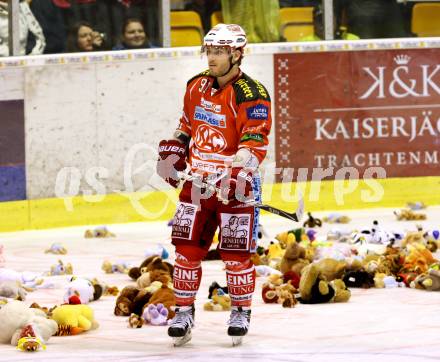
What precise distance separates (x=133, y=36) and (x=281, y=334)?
5.64 metres

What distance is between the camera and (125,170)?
13.0 meters

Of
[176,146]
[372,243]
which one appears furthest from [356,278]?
[176,146]

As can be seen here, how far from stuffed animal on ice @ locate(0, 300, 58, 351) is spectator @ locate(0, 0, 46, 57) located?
5183 millimetres

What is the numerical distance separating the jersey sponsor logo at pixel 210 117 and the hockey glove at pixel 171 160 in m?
0.21

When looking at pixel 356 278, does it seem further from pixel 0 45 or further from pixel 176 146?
pixel 0 45

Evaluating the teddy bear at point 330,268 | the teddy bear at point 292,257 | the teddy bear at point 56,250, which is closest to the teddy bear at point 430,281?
the teddy bear at point 330,268

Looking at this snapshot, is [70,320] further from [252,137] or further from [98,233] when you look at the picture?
[98,233]

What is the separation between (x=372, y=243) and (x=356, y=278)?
1486mm

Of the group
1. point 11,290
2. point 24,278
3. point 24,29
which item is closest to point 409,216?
point 24,29

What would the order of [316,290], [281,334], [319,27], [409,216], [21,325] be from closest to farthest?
[21,325] → [281,334] → [316,290] → [409,216] → [319,27]

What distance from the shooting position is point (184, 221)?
776 centimetres

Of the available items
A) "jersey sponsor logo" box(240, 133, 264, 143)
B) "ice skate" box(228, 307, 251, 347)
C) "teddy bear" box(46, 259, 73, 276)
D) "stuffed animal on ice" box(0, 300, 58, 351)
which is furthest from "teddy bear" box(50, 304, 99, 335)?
"teddy bear" box(46, 259, 73, 276)

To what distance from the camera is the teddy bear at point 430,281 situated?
9508 mm

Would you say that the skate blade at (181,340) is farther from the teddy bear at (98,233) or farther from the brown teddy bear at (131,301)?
the teddy bear at (98,233)
